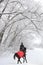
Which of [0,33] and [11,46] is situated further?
[11,46]

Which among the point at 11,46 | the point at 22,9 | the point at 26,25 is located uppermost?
the point at 22,9

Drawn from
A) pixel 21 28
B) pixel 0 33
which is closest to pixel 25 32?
pixel 21 28

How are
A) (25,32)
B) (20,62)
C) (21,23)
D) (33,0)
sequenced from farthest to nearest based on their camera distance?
1. (25,32)
2. (21,23)
3. (33,0)
4. (20,62)

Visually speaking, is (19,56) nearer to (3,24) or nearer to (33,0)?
(3,24)

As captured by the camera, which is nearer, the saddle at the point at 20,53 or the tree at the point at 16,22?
the saddle at the point at 20,53

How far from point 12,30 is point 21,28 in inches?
79.9

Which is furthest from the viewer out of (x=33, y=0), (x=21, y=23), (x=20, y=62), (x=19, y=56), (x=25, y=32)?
(x=25, y=32)

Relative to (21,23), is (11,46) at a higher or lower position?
lower

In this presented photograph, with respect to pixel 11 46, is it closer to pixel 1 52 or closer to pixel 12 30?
pixel 12 30

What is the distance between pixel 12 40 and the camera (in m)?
40.9

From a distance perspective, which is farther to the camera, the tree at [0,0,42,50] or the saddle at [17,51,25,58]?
the tree at [0,0,42,50]

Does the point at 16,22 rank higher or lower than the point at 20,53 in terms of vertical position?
lower

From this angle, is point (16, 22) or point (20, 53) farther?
point (16, 22)

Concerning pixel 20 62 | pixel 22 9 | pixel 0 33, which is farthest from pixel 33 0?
pixel 20 62
